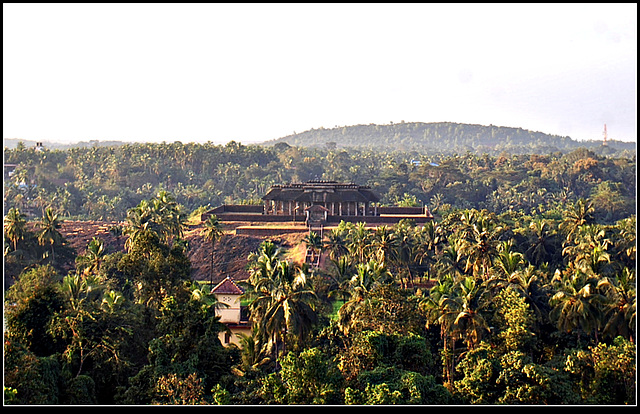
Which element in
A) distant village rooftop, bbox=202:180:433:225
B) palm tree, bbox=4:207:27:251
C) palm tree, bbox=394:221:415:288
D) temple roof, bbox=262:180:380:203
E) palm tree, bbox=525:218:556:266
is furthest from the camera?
temple roof, bbox=262:180:380:203

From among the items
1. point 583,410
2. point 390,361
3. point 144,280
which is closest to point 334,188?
point 144,280

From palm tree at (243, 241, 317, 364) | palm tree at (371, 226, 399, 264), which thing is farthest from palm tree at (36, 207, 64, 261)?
palm tree at (243, 241, 317, 364)

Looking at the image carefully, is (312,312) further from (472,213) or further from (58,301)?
(472,213)

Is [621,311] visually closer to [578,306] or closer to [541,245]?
[578,306]

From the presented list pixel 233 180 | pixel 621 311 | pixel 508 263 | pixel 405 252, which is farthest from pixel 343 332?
pixel 233 180

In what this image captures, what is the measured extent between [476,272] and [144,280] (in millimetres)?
17714

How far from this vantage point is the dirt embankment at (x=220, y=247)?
48.4m

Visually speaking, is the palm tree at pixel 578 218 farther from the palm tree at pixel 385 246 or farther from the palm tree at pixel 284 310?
the palm tree at pixel 284 310

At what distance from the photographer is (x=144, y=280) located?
90.3 ft

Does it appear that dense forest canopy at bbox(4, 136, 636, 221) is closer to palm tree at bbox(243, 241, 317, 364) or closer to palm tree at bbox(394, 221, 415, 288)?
palm tree at bbox(394, 221, 415, 288)

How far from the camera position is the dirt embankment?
48.4 meters

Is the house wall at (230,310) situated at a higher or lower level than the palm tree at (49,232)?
lower

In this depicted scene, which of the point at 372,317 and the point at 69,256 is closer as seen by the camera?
the point at 372,317

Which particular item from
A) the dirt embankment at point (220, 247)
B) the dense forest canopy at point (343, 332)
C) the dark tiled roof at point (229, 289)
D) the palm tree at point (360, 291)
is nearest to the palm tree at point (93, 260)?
the dense forest canopy at point (343, 332)
